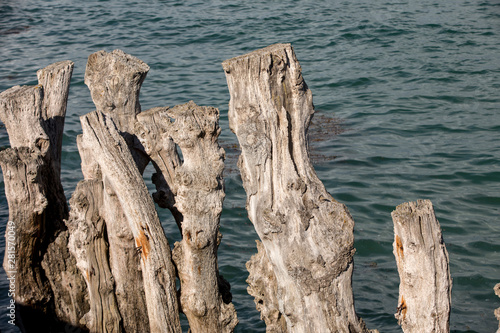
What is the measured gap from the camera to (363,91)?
13.2 metres

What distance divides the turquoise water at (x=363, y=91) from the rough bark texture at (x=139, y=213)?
1.95m

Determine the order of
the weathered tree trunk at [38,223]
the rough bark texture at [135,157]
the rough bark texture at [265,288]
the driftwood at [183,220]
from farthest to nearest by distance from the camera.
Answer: the weathered tree trunk at [38,223], the rough bark texture at [135,157], the rough bark texture at [265,288], the driftwood at [183,220]

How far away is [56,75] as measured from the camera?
522 cm

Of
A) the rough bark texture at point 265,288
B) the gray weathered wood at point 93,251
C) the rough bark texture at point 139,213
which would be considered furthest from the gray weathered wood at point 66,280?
the rough bark texture at point 265,288

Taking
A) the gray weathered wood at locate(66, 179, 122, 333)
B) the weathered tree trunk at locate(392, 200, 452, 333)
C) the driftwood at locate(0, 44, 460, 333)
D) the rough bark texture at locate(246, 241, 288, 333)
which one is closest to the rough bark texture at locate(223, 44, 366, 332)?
the driftwood at locate(0, 44, 460, 333)

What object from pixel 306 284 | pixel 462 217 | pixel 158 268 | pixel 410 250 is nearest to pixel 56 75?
pixel 158 268

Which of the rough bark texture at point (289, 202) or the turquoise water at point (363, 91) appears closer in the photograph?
the rough bark texture at point (289, 202)

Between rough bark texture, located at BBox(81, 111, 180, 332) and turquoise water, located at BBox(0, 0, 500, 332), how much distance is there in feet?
6.41

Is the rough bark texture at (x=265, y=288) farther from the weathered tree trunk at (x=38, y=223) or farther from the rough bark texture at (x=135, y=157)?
the weathered tree trunk at (x=38, y=223)

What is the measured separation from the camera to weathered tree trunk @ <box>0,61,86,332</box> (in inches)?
181

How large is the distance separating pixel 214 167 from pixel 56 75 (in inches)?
75.1

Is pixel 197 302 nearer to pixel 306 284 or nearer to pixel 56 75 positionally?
pixel 306 284

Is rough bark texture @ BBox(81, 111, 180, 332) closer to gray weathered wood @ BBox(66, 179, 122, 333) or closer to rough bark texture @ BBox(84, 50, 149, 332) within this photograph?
rough bark texture @ BBox(84, 50, 149, 332)

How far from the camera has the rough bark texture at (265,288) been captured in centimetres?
439
